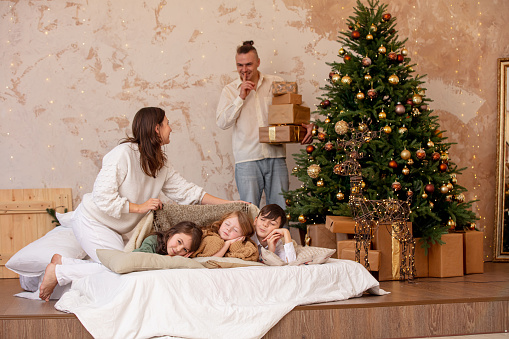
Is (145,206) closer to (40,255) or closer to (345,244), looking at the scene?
(40,255)

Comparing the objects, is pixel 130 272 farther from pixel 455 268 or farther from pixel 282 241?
pixel 455 268

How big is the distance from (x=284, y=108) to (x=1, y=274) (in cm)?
286

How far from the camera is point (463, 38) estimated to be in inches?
210

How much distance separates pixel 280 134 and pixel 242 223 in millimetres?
1343

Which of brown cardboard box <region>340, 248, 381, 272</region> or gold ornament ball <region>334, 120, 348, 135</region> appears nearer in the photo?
brown cardboard box <region>340, 248, 381, 272</region>

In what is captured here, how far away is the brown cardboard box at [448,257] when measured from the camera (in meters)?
4.08

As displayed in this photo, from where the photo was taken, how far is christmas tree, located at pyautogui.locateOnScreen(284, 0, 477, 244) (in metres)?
4.06

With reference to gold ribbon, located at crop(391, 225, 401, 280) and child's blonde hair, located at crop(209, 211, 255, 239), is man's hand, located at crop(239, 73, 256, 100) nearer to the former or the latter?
child's blonde hair, located at crop(209, 211, 255, 239)

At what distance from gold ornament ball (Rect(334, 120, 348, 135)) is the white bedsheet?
1.40m

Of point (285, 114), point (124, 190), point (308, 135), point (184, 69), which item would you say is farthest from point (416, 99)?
point (124, 190)

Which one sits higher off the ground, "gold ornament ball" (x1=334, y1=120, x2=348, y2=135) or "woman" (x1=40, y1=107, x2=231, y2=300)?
"gold ornament ball" (x1=334, y1=120, x2=348, y2=135)

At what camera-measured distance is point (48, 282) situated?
125 inches

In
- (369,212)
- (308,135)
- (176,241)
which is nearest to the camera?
(176,241)

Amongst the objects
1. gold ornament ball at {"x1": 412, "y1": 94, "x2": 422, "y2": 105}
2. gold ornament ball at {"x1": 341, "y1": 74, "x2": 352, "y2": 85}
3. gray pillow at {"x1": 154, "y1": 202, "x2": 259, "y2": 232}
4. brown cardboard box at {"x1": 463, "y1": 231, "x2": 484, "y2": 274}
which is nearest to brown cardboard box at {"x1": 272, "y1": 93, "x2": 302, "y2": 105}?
gold ornament ball at {"x1": 341, "y1": 74, "x2": 352, "y2": 85}
